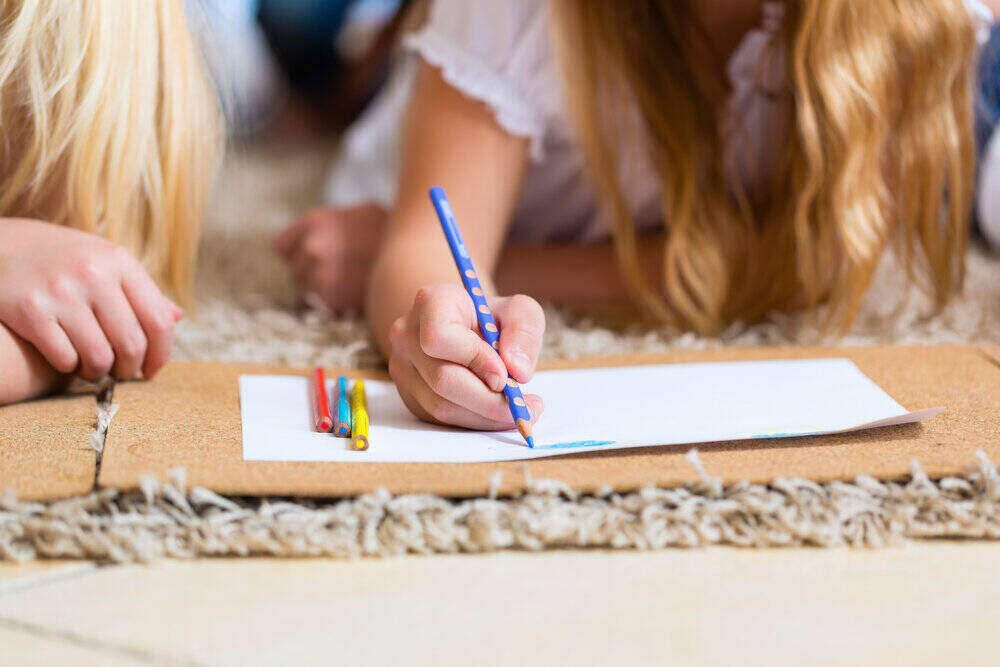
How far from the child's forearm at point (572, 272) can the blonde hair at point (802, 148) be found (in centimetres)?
4

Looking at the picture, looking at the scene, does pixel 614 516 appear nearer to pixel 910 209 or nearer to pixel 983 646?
pixel 983 646

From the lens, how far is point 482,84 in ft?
2.76

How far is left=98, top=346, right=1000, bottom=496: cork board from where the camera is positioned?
1.45 feet

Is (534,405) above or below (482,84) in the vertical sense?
below

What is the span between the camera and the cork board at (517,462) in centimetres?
44

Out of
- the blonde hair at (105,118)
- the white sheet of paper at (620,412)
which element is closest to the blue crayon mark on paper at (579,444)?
the white sheet of paper at (620,412)

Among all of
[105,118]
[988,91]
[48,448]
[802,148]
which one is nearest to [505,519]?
[48,448]

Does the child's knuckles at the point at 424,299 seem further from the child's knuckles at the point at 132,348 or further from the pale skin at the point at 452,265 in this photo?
the child's knuckles at the point at 132,348

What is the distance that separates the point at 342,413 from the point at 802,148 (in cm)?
46

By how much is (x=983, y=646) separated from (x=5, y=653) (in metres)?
0.34

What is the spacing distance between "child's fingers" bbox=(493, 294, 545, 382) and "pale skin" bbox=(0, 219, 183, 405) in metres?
0.20

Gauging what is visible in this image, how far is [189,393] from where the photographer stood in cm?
57

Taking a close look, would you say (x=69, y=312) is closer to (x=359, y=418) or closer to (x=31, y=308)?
(x=31, y=308)

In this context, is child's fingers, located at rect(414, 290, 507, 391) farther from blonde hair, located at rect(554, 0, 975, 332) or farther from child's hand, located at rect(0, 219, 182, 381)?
blonde hair, located at rect(554, 0, 975, 332)
